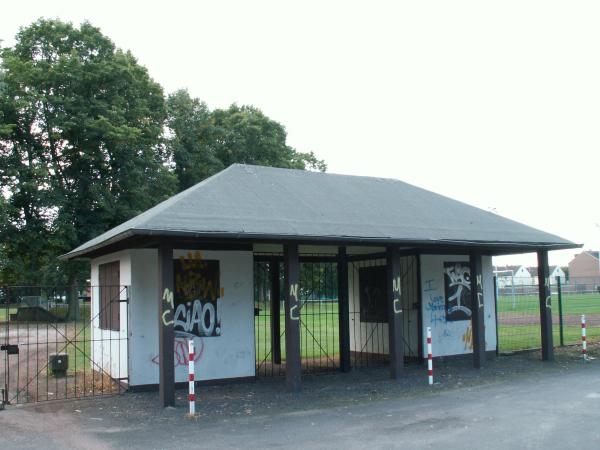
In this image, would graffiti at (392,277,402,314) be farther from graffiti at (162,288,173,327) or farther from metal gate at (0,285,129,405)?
metal gate at (0,285,129,405)

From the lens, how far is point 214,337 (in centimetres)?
1282

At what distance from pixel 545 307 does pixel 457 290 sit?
2.23m

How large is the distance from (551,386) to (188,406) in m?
6.68

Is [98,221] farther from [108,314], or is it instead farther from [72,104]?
[108,314]

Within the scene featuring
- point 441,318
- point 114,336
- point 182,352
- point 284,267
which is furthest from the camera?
point 441,318

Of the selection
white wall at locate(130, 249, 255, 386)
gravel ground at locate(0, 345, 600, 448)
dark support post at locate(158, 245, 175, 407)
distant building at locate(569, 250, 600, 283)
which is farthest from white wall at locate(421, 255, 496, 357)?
distant building at locate(569, 250, 600, 283)

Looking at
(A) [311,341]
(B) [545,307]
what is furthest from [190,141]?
(B) [545,307]

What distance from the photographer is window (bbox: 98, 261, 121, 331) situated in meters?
13.5

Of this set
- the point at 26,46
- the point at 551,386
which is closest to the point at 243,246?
the point at 551,386

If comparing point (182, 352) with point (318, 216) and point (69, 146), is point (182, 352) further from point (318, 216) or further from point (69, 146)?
point (69, 146)

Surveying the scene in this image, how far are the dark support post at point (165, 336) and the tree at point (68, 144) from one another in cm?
2049

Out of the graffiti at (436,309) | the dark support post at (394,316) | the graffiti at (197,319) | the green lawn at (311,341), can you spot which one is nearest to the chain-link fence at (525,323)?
the graffiti at (436,309)

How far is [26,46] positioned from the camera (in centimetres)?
3128

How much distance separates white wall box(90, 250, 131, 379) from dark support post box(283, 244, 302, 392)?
3.12 metres
